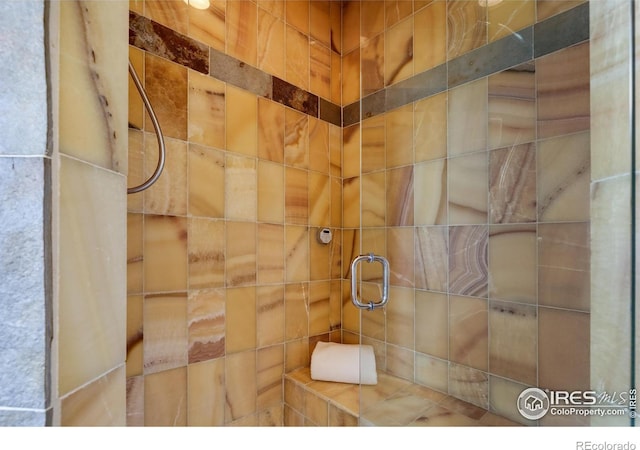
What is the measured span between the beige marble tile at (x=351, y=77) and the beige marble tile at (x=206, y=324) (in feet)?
4.35

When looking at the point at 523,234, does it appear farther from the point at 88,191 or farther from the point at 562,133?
the point at 88,191

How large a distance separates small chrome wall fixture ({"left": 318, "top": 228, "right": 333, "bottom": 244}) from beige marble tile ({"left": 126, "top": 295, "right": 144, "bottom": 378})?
3.00ft

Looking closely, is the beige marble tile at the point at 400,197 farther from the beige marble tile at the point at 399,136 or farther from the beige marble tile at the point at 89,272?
the beige marble tile at the point at 89,272

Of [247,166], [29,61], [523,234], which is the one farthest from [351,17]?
[29,61]

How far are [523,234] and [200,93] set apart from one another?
57.1 inches

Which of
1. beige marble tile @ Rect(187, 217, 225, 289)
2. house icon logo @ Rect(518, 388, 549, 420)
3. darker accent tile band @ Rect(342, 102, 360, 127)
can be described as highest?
darker accent tile band @ Rect(342, 102, 360, 127)

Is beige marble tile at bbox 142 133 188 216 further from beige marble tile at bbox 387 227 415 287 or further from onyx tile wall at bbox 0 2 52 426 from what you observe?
beige marble tile at bbox 387 227 415 287

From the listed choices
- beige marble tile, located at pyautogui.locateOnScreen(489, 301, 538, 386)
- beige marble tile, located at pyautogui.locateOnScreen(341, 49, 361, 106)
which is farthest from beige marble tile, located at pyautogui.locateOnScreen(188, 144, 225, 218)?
beige marble tile, located at pyautogui.locateOnScreen(489, 301, 538, 386)

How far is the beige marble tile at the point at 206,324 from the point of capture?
3.89ft

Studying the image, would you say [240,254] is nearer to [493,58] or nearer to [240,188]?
[240,188]

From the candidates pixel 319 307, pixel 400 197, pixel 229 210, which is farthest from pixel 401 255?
pixel 229 210

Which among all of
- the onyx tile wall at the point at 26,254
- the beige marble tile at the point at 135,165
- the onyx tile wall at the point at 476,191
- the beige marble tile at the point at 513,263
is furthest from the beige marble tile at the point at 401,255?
the onyx tile wall at the point at 26,254

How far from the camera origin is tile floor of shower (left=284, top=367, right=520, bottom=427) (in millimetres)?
1122

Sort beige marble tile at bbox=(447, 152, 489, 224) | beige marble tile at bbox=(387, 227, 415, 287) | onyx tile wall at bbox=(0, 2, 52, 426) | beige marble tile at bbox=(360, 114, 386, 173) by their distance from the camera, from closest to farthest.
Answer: onyx tile wall at bbox=(0, 2, 52, 426) → beige marble tile at bbox=(447, 152, 489, 224) → beige marble tile at bbox=(387, 227, 415, 287) → beige marble tile at bbox=(360, 114, 386, 173)
